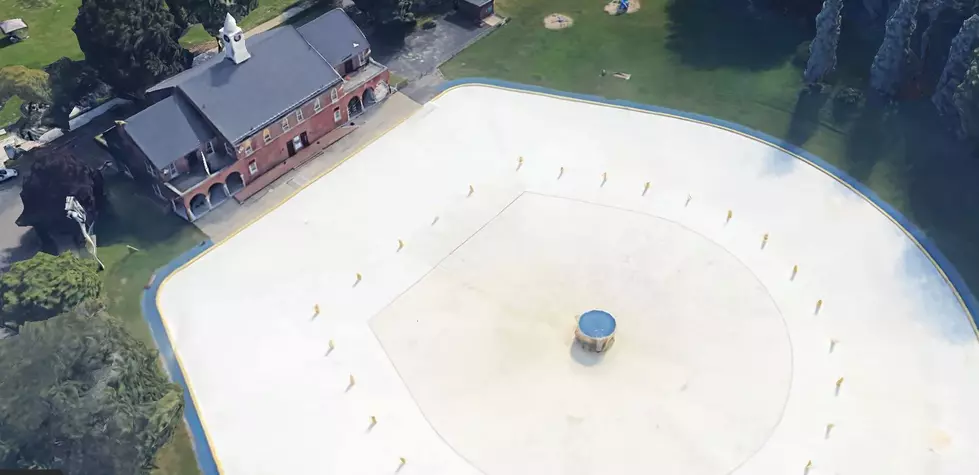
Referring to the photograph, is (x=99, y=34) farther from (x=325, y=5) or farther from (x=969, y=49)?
(x=969, y=49)

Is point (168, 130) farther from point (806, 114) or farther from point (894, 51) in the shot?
point (894, 51)

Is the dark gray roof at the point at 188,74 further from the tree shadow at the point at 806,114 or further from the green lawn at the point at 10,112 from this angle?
the tree shadow at the point at 806,114

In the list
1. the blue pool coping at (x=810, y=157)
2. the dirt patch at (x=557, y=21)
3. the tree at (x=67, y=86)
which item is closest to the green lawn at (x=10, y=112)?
the tree at (x=67, y=86)

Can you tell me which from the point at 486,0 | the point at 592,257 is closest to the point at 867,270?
the point at 592,257

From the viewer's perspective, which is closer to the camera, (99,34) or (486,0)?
(99,34)

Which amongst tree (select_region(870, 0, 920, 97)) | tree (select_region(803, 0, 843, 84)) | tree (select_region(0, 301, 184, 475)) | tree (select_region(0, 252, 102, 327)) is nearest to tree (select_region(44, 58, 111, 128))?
tree (select_region(0, 252, 102, 327))

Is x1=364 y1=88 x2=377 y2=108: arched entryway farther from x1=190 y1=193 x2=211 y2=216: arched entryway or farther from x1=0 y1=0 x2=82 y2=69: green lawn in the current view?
x1=0 y1=0 x2=82 y2=69: green lawn
